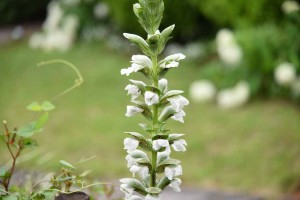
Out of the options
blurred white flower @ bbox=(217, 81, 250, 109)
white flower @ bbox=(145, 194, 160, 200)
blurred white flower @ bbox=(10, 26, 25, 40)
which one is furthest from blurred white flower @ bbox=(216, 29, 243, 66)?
white flower @ bbox=(145, 194, 160, 200)

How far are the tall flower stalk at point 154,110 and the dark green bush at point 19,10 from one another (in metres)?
12.3

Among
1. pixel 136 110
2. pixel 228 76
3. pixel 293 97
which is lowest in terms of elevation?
pixel 136 110

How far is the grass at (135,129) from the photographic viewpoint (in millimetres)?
6148

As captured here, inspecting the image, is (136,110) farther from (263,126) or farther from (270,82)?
(270,82)

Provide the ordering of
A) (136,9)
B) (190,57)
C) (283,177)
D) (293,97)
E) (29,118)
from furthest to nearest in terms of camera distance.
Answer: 1. (190,57)
2. (29,118)
3. (293,97)
4. (283,177)
5. (136,9)

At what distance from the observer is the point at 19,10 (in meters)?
13.5

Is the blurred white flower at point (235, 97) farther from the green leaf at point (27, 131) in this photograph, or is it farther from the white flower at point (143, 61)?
the white flower at point (143, 61)

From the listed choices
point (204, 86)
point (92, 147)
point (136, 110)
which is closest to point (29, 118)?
point (92, 147)

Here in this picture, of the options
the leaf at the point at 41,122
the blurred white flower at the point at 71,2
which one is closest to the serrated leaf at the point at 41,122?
the leaf at the point at 41,122

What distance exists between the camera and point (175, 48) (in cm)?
1049

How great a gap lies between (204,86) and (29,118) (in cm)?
238

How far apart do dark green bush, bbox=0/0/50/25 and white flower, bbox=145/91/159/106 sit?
487 inches

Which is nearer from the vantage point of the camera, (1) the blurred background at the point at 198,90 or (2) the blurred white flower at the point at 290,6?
(1) the blurred background at the point at 198,90

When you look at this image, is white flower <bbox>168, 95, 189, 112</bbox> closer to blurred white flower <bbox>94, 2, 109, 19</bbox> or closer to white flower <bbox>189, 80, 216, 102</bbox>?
white flower <bbox>189, 80, 216, 102</bbox>
